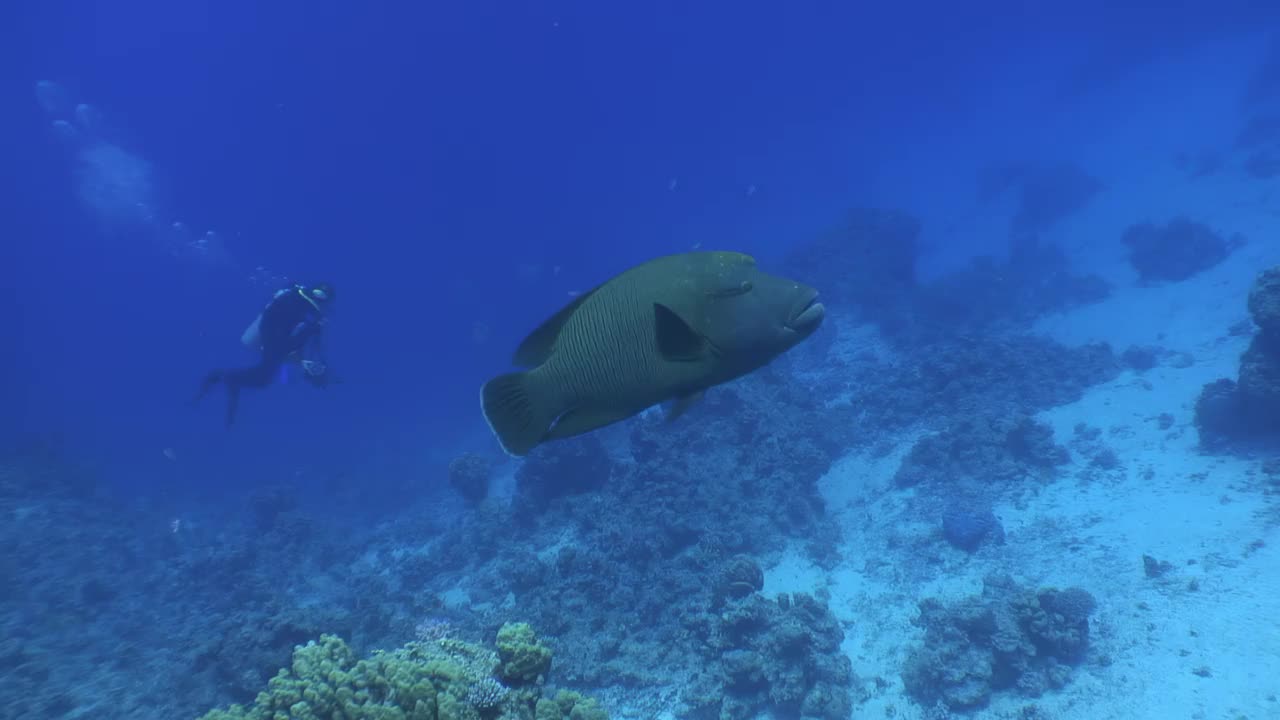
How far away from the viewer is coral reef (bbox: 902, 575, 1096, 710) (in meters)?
7.34

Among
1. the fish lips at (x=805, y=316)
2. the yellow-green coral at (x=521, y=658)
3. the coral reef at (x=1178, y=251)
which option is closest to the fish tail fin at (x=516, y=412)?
the fish lips at (x=805, y=316)

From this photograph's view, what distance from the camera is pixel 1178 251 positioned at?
22.2 metres

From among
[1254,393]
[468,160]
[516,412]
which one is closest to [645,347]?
[516,412]

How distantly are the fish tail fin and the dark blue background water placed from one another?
37.6 meters

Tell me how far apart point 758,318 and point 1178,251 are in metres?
30.1

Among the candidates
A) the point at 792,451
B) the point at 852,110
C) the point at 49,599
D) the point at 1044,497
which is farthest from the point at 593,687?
the point at 852,110

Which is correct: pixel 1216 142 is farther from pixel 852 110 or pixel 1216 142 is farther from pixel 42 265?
pixel 42 265

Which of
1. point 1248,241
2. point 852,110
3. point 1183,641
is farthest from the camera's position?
point 852,110

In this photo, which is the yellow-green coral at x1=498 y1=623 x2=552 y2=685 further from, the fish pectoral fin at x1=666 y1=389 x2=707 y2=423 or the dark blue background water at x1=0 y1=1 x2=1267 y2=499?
the dark blue background water at x1=0 y1=1 x2=1267 y2=499

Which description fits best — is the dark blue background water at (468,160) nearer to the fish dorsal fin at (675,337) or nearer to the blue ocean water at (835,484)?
the blue ocean water at (835,484)

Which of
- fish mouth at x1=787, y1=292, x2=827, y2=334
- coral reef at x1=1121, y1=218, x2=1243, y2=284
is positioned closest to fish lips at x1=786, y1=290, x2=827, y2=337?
fish mouth at x1=787, y1=292, x2=827, y2=334

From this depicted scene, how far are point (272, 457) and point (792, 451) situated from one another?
3873 centimetres

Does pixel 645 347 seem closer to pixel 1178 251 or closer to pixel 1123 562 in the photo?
pixel 1123 562

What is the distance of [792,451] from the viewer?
42.1 ft
